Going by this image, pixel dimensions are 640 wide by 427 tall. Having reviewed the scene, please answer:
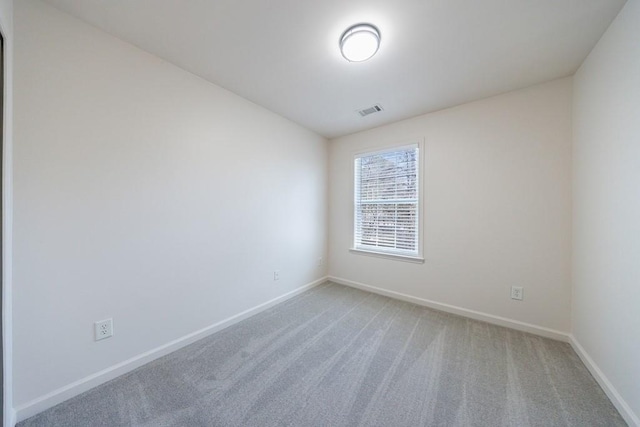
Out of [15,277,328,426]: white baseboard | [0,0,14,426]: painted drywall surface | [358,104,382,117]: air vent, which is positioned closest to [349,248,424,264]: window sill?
[15,277,328,426]: white baseboard

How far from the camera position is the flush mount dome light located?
152 centimetres

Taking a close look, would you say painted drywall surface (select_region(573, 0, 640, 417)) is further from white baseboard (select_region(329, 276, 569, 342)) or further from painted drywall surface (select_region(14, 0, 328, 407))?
painted drywall surface (select_region(14, 0, 328, 407))

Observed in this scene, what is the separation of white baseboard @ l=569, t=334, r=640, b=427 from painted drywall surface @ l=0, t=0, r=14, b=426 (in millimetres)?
3218

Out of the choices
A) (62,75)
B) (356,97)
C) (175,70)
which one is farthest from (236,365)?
(356,97)

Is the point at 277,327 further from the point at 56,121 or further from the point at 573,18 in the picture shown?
the point at 573,18

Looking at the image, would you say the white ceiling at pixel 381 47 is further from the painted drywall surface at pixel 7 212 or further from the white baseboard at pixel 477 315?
the white baseboard at pixel 477 315

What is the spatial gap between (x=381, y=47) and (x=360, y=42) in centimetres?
21

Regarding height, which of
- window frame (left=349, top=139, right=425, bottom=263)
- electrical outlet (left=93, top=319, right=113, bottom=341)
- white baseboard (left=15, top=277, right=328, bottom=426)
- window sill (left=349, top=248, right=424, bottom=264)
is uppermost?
window frame (left=349, top=139, right=425, bottom=263)

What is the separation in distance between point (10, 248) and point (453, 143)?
11.9 ft

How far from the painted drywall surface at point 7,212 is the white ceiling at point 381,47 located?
0.43 m

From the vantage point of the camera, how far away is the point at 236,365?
172cm

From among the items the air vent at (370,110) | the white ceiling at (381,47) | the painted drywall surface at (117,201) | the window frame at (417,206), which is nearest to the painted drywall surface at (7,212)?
the painted drywall surface at (117,201)

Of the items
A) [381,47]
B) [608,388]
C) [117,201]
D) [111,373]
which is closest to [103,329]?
[111,373]

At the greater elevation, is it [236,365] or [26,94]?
[26,94]
